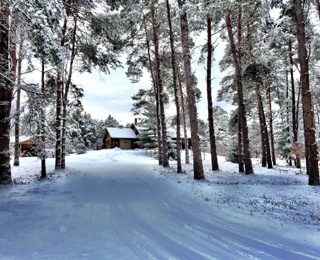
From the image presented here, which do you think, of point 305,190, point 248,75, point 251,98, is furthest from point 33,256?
point 251,98

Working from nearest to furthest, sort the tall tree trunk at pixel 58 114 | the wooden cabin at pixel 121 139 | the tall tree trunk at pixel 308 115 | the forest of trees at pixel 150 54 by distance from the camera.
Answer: the forest of trees at pixel 150 54, the tall tree trunk at pixel 308 115, the tall tree trunk at pixel 58 114, the wooden cabin at pixel 121 139

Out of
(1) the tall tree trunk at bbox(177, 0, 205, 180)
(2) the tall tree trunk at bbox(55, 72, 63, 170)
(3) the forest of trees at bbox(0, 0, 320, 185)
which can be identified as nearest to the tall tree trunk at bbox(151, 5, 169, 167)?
(3) the forest of trees at bbox(0, 0, 320, 185)

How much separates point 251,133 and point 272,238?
35.7 metres

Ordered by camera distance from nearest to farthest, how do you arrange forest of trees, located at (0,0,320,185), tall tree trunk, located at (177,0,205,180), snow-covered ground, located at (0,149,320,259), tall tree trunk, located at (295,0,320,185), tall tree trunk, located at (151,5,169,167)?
1. snow-covered ground, located at (0,149,320,259)
2. forest of trees, located at (0,0,320,185)
3. tall tree trunk, located at (295,0,320,185)
4. tall tree trunk, located at (177,0,205,180)
5. tall tree trunk, located at (151,5,169,167)

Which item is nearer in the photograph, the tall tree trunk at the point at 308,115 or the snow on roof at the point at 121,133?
the tall tree trunk at the point at 308,115

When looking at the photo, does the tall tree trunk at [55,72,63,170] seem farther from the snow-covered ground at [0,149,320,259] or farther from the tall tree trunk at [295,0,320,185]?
the tall tree trunk at [295,0,320,185]

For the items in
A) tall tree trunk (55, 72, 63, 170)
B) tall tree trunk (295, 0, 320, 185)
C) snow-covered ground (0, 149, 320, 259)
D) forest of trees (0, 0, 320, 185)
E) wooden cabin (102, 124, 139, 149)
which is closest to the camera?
snow-covered ground (0, 149, 320, 259)

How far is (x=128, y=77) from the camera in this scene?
17.3m

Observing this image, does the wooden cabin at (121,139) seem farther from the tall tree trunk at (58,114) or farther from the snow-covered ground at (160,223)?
the snow-covered ground at (160,223)

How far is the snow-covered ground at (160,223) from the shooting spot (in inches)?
136

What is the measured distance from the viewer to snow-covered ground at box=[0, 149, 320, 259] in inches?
136

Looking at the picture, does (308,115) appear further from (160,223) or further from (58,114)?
(58,114)

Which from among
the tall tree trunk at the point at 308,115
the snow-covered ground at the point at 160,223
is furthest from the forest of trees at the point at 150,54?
the snow-covered ground at the point at 160,223

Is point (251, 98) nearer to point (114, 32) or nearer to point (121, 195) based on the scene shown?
point (114, 32)
